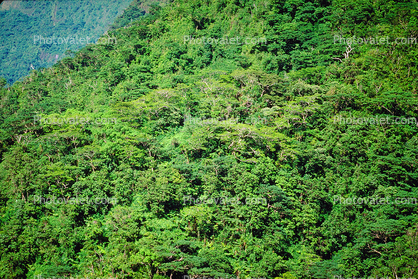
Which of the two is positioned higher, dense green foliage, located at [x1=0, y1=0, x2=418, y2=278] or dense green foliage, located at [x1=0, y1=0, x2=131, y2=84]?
dense green foliage, located at [x1=0, y1=0, x2=131, y2=84]

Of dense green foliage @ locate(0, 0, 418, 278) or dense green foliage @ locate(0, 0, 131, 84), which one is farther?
dense green foliage @ locate(0, 0, 131, 84)

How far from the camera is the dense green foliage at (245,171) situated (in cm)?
2208

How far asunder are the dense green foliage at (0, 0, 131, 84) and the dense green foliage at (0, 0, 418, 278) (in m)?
81.3

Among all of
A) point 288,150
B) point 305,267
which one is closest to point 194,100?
point 288,150

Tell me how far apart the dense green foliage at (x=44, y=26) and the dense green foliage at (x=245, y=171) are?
267ft

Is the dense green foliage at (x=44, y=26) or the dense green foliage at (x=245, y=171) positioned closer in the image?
the dense green foliage at (x=245, y=171)

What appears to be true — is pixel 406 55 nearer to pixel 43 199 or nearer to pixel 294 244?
pixel 294 244

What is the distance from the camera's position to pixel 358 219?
24.9 metres

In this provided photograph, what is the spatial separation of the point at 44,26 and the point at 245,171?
13161 centimetres

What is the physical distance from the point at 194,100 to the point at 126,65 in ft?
66.6

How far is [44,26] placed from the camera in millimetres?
122062

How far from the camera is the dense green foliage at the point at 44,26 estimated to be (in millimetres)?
101762

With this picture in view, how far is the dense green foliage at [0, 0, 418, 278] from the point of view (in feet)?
72.4

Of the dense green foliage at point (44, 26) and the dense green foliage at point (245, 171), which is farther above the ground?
the dense green foliage at point (44, 26)
